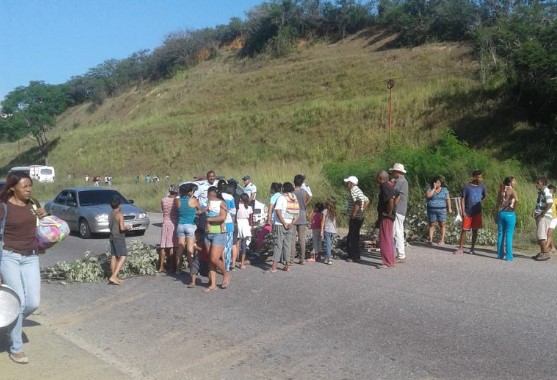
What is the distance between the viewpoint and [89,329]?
8203 mm

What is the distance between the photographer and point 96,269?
37.6ft

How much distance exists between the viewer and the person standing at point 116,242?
422 inches

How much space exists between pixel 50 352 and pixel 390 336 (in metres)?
3.72

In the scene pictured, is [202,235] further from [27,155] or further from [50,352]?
[27,155]

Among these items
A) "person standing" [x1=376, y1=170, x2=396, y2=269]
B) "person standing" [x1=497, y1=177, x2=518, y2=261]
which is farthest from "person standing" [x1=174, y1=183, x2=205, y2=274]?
"person standing" [x1=497, y1=177, x2=518, y2=261]

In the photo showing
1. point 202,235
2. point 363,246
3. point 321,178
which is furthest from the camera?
point 321,178

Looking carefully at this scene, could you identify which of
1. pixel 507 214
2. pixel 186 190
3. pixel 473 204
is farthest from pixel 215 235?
pixel 473 204

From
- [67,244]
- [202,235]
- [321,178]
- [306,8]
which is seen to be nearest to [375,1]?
[306,8]

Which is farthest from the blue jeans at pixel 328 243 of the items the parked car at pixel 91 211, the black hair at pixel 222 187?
the parked car at pixel 91 211

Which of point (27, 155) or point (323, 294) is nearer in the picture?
point (323, 294)

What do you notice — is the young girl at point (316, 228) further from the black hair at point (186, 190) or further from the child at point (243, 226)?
the black hair at point (186, 190)

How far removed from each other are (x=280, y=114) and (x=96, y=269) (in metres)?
40.4

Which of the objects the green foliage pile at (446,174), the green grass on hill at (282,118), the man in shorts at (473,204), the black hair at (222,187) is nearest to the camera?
the black hair at (222,187)

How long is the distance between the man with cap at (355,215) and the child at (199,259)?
2.99m
